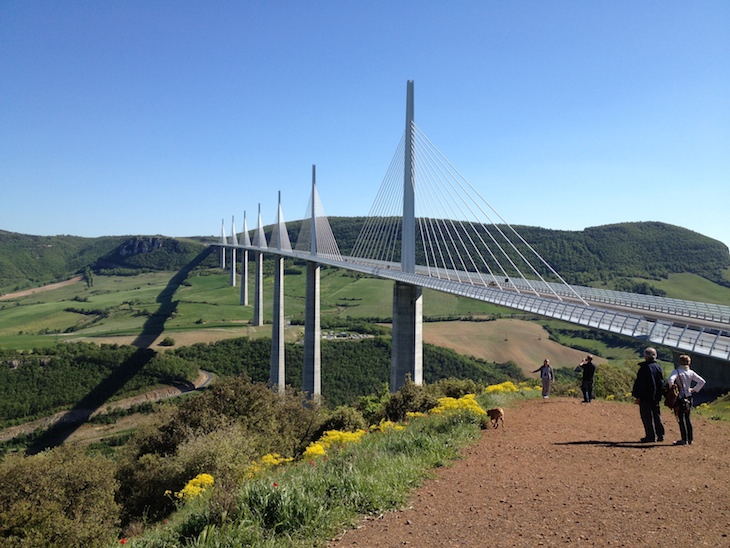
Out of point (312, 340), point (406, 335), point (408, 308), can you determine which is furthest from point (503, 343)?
point (408, 308)

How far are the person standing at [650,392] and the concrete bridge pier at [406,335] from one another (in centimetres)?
1838

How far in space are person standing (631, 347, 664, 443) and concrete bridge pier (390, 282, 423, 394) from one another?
18377 mm

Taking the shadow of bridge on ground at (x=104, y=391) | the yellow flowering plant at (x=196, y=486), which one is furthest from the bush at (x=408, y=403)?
the shadow of bridge on ground at (x=104, y=391)

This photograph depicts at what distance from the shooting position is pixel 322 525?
16.3ft

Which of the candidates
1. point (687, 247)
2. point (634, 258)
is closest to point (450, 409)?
point (634, 258)

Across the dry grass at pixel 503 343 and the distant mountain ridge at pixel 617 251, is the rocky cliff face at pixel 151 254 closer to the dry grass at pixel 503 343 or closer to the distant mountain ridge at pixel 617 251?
the distant mountain ridge at pixel 617 251

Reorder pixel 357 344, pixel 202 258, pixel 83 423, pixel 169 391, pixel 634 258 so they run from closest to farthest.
Answer: pixel 83 423 → pixel 169 391 → pixel 357 344 → pixel 634 258 → pixel 202 258

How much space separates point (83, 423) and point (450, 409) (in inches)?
1801

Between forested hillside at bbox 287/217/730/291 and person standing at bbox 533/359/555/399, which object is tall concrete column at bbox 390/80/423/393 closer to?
person standing at bbox 533/359/555/399

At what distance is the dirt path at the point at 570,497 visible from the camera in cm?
475

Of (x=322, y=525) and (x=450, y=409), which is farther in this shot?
(x=450, y=409)

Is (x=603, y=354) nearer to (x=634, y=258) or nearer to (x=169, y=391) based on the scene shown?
(x=634, y=258)

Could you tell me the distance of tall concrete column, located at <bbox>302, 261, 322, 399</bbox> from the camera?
4153 cm

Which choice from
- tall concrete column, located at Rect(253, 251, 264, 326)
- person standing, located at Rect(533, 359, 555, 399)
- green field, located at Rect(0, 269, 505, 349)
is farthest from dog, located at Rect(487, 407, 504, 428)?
green field, located at Rect(0, 269, 505, 349)
